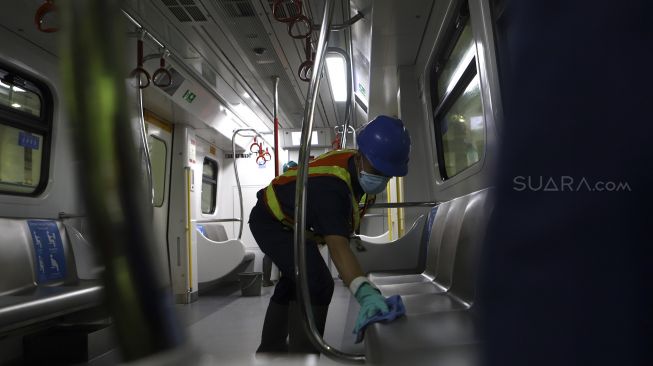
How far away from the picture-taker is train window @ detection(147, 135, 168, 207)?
5.29m

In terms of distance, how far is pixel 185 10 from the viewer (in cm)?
324

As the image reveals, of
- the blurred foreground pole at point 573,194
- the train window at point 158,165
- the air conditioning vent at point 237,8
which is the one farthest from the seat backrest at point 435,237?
the train window at point 158,165

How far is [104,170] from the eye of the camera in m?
0.29

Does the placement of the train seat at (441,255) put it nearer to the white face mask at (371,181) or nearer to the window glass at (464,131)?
the window glass at (464,131)

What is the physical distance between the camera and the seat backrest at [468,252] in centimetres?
188

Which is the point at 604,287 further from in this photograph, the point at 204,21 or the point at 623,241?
the point at 204,21

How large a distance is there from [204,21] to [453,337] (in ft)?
10.0

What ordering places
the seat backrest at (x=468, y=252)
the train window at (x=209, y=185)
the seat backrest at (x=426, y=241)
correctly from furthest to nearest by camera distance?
1. the train window at (x=209, y=185)
2. the seat backrest at (x=426, y=241)
3. the seat backrest at (x=468, y=252)

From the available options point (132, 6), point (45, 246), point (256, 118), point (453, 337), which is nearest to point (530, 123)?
point (453, 337)

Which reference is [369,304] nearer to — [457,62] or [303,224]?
[303,224]

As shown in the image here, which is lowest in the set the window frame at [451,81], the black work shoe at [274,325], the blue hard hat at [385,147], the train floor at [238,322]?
the train floor at [238,322]

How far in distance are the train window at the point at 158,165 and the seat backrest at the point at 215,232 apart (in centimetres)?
148

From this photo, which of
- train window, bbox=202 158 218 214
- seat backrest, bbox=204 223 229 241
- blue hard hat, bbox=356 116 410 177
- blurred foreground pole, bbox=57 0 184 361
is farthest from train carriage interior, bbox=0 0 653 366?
train window, bbox=202 158 218 214

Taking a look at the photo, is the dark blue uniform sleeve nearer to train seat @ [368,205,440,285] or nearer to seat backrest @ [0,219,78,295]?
train seat @ [368,205,440,285]
